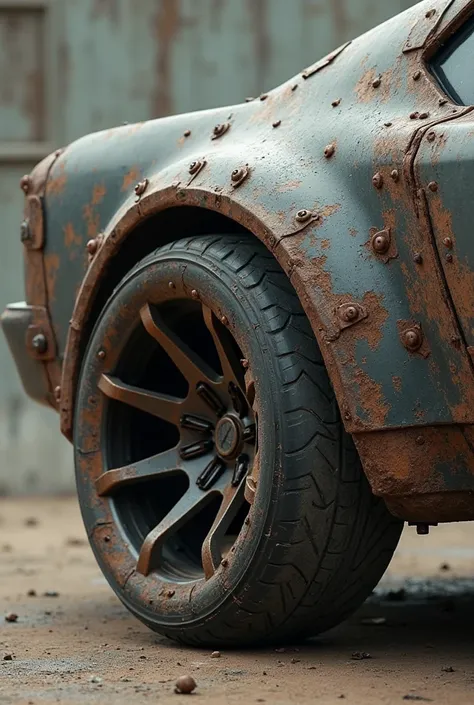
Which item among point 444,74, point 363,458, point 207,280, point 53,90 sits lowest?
point 363,458

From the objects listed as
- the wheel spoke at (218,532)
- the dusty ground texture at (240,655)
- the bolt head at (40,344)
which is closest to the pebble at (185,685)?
the dusty ground texture at (240,655)

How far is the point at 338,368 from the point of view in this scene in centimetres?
313

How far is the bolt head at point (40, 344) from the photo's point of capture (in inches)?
175

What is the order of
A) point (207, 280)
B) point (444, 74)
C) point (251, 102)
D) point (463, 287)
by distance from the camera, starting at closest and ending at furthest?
point (463, 287) → point (444, 74) → point (207, 280) → point (251, 102)

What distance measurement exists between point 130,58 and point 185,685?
24.4 feet

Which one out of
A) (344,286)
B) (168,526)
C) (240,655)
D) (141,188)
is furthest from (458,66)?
(240,655)

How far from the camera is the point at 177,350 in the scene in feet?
12.2

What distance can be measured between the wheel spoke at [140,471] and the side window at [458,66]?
3.86 feet

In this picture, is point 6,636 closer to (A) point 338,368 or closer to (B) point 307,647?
(B) point 307,647

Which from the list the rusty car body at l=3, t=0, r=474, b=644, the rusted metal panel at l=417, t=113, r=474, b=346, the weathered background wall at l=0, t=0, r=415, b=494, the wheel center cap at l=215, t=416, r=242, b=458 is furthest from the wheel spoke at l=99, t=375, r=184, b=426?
the weathered background wall at l=0, t=0, r=415, b=494

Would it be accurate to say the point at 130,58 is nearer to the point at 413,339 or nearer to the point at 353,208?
the point at 353,208

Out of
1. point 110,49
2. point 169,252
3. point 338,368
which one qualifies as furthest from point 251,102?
point 110,49

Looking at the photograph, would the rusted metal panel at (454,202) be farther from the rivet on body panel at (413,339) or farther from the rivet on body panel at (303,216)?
the rivet on body panel at (303,216)

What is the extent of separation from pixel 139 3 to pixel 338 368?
23.6 feet
